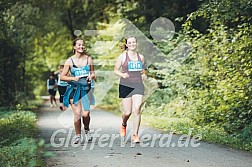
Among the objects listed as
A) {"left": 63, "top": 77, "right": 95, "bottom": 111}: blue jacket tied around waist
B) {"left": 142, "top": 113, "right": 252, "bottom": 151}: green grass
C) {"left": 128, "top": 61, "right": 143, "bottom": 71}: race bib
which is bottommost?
{"left": 142, "top": 113, "right": 252, "bottom": 151}: green grass

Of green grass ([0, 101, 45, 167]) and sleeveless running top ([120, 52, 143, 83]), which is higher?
sleeveless running top ([120, 52, 143, 83])

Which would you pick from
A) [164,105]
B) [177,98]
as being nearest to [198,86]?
[177,98]

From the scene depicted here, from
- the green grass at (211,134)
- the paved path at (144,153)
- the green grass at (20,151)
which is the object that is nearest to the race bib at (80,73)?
the paved path at (144,153)

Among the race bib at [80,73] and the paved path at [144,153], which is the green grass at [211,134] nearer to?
the paved path at [144,153]

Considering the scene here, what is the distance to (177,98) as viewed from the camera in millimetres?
19359

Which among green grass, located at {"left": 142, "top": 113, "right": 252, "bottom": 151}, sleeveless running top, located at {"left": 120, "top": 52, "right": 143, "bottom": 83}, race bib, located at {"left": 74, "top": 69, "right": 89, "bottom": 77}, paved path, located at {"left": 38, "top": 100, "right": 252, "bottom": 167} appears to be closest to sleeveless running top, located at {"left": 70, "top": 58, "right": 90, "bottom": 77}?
race bib, located at {"left": 74, "top": 69, "right": 89, "bottom": 77}

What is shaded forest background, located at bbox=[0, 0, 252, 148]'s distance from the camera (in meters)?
13.2

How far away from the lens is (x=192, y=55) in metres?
18.1

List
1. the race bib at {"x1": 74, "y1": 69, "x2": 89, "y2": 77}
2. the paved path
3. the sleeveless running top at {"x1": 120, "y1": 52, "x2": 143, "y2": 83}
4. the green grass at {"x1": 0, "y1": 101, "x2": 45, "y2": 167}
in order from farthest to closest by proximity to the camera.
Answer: the sleeveless running top at {"x1": 120, "y1": 52, "x2": 143, "y2": 83}, the race bib at {"x1": 74, "y1": 69, "x2": 89, "y2": 77}, the paved path, the green grass at {"x1": 0, "y1": 101, "x2": 45, "y2": 167}

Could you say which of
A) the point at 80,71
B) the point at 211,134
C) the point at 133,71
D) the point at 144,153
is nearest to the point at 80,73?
the point at 80,71

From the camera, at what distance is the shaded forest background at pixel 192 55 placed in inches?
519

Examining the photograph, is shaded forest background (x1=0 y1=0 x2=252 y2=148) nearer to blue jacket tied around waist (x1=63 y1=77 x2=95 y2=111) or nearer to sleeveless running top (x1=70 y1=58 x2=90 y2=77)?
blue jacket tied around waist (x1=63 y1=77 x2=95 y2=111)

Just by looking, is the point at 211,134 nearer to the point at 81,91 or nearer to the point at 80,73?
the point at 81,91

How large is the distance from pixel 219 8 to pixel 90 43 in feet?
62.1
